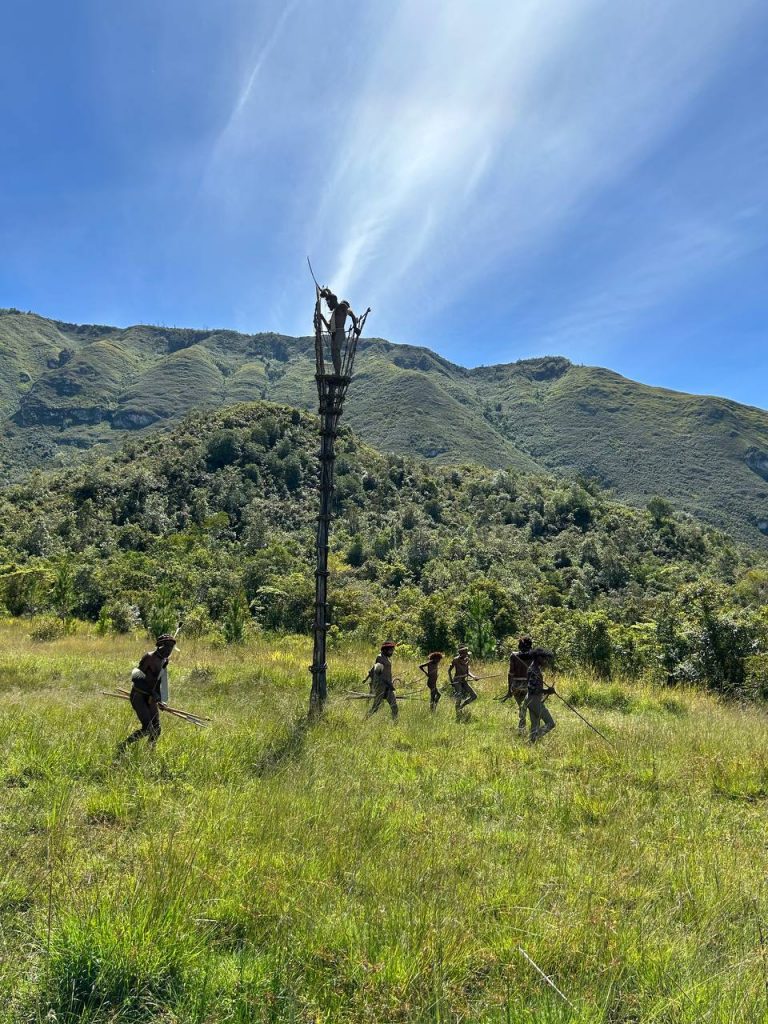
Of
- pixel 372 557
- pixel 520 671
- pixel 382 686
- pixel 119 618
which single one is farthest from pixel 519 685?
pixel 372 557

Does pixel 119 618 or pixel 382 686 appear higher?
pixel 382 686

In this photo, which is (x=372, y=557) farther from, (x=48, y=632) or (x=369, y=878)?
(x=369, y=878)

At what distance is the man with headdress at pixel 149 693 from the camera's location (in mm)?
6387

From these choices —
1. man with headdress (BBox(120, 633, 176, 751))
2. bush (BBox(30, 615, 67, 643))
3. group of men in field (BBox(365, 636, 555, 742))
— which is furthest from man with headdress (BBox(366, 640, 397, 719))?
bush (BBox(30, 615, 67, 643))

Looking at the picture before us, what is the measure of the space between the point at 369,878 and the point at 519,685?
6089 millimetres

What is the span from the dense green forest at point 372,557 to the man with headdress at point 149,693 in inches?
563

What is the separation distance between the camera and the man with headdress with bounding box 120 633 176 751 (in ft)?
21.0

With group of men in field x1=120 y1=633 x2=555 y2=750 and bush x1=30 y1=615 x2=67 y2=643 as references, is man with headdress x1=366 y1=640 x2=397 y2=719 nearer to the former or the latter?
group of men in field x1=120 y1=633 x2=555 y2=750

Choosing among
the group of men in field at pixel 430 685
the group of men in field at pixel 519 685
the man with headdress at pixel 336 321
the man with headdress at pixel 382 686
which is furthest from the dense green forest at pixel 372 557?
the man with headdress at pixel 336 321

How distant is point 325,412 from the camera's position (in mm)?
8812

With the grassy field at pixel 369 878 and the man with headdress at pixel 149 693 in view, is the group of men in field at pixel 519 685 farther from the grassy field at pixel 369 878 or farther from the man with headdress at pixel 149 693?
the man with headdress at pixel 149 693

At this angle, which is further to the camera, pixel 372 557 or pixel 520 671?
pixel 372 557

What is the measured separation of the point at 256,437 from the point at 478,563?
54.4 metres

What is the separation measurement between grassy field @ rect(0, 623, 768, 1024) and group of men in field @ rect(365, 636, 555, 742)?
3.11 feet
